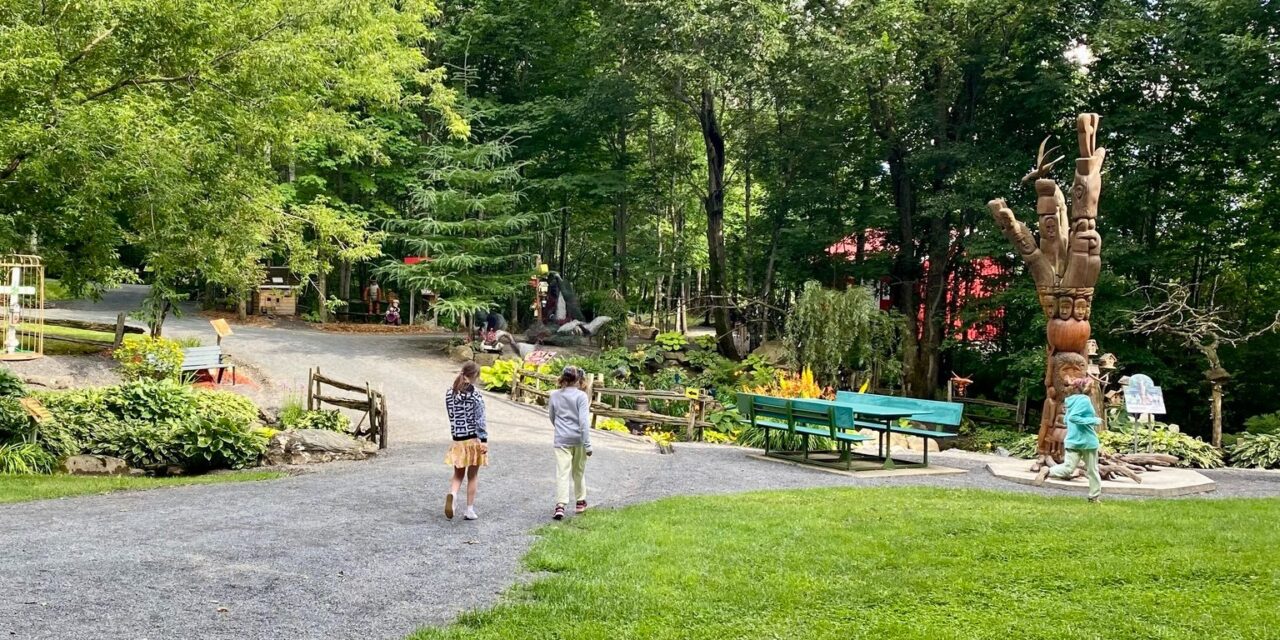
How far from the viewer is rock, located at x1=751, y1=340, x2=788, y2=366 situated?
22812mm

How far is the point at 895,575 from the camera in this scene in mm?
6137

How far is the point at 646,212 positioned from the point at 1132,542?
32426 millimetres

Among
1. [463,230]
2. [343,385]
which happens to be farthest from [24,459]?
[463,230]

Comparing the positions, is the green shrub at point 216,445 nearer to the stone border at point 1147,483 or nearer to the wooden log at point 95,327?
the wooden log at point 95,327

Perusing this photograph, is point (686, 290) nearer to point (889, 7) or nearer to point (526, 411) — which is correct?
point (889, 7)

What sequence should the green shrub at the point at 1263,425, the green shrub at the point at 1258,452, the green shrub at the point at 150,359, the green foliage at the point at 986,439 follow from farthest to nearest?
the green foliage at the point at 986,439, the green shrub at the point at 1263,425, the green shrub at the point at 150,359, the green shrub at the point at 1258,452

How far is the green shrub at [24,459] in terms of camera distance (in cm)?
1127

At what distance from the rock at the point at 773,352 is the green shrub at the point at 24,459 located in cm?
1466

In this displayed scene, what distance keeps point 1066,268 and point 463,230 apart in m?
Answer: 16.6

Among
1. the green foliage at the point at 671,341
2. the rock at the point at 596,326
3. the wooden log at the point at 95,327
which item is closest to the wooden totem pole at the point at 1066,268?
the green foliage at the point at 671,341

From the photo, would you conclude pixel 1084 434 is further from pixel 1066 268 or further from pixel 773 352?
pixel 773 352

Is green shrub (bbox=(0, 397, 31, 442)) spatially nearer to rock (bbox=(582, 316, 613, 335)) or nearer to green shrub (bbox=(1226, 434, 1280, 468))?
rock (bbox=(582, 316, 613, 335))

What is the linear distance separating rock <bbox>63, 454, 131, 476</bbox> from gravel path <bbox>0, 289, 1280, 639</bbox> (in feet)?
8.58

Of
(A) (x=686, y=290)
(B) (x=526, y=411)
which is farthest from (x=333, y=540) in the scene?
(A) (x=686, y=290)
